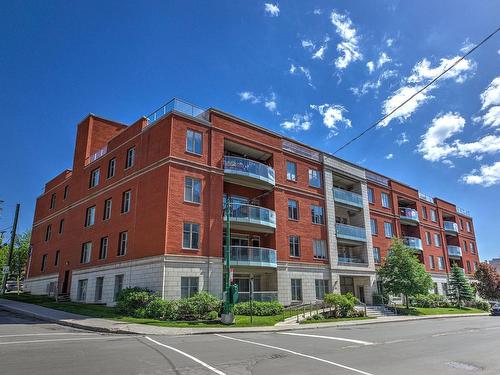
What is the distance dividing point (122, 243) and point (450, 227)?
4758 cm

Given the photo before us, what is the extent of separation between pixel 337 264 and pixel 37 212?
35.6 metres

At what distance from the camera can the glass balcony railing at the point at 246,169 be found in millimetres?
27633

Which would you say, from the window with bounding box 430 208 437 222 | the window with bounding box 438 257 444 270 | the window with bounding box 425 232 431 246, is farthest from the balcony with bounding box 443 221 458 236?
the window with bounding box 425 232 431 246

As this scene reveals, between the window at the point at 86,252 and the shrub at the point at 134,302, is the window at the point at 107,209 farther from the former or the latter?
the shrub at the point at 134,302

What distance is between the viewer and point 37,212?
151ft

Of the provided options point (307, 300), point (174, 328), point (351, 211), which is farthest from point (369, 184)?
point (174, 328)

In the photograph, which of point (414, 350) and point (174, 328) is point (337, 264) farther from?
point (414, 350)

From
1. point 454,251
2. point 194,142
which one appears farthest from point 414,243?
point 194,142

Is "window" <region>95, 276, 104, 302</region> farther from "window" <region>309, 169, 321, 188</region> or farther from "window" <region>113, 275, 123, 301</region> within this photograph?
"window" <region>309, 169, 321, 188</region>

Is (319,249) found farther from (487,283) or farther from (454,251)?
(487,283)

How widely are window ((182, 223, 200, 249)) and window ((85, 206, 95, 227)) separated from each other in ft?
39.1

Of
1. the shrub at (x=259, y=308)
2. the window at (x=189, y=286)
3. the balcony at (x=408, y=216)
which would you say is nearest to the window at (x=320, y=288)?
the shrub at (x=259, y=308)

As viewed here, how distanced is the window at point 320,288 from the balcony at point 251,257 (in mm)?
6142

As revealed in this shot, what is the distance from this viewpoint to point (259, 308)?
24156 millimetres
